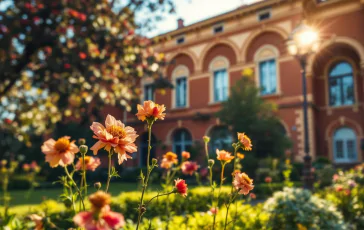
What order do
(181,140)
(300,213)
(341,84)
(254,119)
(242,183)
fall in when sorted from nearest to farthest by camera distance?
(242,183)
(300,213)
(254,119)
(341,84)
(181,140)

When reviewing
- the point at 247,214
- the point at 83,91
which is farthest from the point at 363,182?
the point at 83,91

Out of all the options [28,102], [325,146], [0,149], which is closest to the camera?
[28,102]

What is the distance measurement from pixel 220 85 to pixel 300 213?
1652 centimetres

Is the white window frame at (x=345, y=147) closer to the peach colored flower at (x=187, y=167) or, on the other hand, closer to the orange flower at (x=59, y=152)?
the peach colored flower at (x=187, y=167)

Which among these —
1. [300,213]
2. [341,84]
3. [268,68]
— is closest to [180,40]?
[268,68]

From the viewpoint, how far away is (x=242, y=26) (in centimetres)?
1866

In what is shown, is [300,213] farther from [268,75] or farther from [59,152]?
[268,75]

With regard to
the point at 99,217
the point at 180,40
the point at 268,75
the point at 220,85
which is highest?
the point at 180,40

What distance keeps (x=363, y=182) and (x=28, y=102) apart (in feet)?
31.8

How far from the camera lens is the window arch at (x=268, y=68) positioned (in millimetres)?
17719

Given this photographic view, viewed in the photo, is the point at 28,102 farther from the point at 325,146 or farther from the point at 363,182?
the point at 325,146

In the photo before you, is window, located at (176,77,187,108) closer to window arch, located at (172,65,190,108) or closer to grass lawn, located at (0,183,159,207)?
window arch, located at (172,65,190,108)

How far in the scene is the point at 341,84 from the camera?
18047mm

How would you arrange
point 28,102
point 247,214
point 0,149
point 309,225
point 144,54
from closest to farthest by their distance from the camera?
point 247,214
point 309,225
point 144,54
point 28,102
point 0,149
